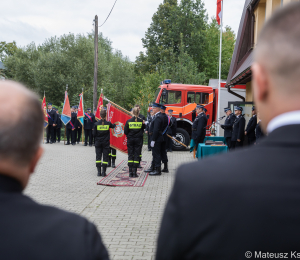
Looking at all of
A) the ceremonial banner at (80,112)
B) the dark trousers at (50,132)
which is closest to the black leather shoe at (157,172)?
the ceremonial banner at (80,112)

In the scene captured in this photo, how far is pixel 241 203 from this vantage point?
0.95 meters

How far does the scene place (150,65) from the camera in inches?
1547

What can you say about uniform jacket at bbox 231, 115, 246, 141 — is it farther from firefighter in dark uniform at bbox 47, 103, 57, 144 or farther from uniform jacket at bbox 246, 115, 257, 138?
firefighter in dark uniform at bbox 47, 103, 57, 144

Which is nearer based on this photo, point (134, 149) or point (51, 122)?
point (134, 149)

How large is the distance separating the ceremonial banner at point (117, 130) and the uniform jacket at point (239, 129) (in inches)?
147

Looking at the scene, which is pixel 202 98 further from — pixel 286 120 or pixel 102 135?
pixel 286 120

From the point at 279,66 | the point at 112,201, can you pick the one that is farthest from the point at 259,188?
the point at 112,201

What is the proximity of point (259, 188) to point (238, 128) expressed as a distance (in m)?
10.5

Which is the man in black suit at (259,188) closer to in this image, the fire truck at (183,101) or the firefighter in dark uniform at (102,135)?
the firefighter in dark uniform at (102,135)

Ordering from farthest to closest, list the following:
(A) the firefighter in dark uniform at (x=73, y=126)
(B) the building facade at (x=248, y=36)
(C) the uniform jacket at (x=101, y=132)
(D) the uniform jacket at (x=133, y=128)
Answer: (A) the firefighter in dark uniform at (x=73, y=126) < (B) the building facade at (x=248, y=36) < (C) the uniform jacket at (x=101, y=132) < (D) the uniform jacket at (x=133, y=128)

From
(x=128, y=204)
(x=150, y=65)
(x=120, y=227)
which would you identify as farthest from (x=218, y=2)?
(x=150, y=65)

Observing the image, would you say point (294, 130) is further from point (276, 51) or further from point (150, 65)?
point (150, 65)

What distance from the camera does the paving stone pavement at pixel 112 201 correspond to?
4727 mm

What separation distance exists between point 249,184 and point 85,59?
33.7m
